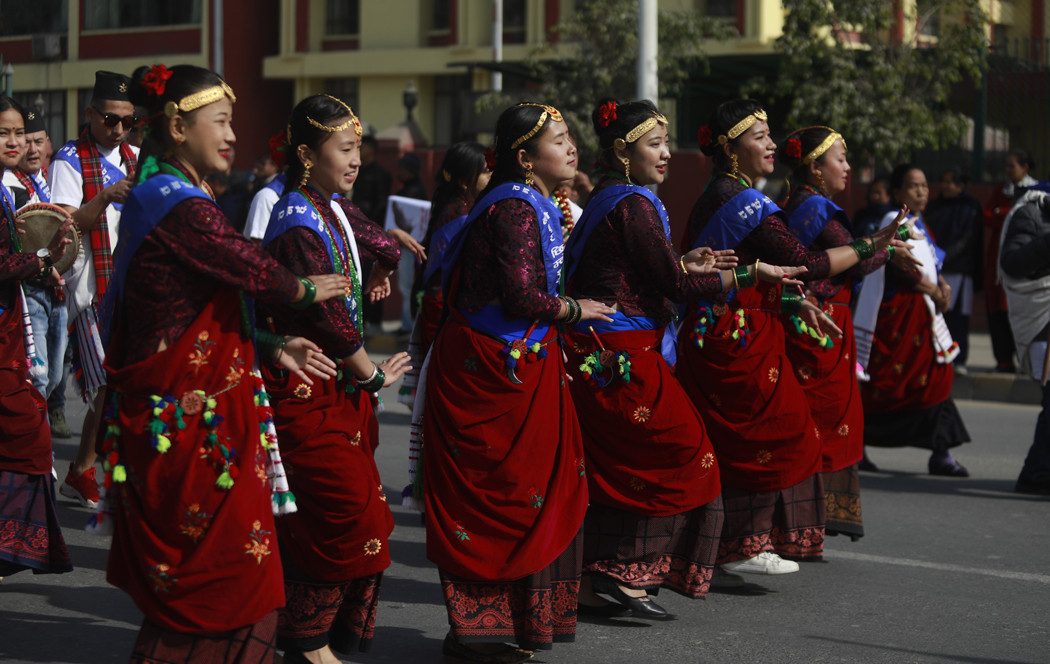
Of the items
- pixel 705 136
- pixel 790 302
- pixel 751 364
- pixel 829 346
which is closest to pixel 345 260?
pixel 751 364

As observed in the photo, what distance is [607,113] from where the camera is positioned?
18.1 feet

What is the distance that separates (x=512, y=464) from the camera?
15.8 feet

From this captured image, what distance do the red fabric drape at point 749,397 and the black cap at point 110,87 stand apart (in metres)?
2.81

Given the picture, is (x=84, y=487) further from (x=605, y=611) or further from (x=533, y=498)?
(x=533, y=498)

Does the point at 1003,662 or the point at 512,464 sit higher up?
the point at 512,464

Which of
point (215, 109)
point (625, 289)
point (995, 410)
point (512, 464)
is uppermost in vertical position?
point (215, 109)

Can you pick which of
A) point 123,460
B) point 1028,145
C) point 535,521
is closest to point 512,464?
point 535,521

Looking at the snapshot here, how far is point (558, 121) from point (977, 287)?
1070cm

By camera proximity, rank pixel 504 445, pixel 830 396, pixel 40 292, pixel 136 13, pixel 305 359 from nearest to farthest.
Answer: pixel 305 359 < pixel 504 445 < pixel 830 396 < pixel 40 292 < pixel 136 13

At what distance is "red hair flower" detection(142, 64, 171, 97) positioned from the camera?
3834mm

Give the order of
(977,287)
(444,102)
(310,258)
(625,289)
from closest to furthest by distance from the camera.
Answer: (310,258)
(625,289)
(977,287)
(444,102)

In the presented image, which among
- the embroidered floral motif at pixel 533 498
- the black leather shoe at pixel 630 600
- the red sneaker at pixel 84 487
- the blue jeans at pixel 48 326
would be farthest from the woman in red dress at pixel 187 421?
the red sneaker at pixel 84 487

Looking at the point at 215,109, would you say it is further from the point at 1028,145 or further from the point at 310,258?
the point at 1028,145

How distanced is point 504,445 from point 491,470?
0.32 ft
